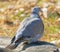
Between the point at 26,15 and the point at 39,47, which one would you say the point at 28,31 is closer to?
the point at 39,47

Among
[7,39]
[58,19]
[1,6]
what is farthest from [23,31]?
[1,6]

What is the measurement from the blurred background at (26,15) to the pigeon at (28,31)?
251 centimetres

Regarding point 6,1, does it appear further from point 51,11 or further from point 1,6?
point 51,11

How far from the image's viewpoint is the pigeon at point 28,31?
25.4 feet

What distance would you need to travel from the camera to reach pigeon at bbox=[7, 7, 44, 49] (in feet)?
25.4

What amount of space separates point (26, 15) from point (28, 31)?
5811 millimetres

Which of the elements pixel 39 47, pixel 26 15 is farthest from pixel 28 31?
pixel 26 15

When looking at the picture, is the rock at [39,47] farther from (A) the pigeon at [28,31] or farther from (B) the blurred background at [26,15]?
(B) the blurred background at [26,15]

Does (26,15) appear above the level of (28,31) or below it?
below

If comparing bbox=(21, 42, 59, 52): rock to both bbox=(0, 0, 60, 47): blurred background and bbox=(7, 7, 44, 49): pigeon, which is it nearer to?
bbox=(7, 7, 44, 49): pigeon

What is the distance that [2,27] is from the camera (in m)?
12.4

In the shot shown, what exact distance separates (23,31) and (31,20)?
0.32 metres

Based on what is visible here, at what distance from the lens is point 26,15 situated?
13602 mm

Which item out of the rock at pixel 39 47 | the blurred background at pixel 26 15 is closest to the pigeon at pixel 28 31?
the rock at pixel 39 47
